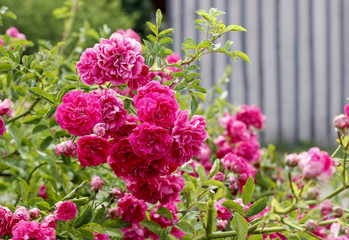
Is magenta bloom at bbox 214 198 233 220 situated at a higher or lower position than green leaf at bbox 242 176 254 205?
lower

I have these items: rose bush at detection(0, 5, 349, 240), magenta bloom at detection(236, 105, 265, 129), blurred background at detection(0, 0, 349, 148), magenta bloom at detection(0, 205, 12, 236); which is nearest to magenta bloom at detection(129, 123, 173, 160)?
rose bush at detection(0, 5, 349, 240)

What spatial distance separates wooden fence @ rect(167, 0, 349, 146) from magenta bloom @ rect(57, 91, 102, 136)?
16.8 feet

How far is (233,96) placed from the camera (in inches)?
233

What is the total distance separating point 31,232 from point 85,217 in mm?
109

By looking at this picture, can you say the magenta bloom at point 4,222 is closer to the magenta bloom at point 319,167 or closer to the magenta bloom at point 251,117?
the magenta bloom at point 319,167

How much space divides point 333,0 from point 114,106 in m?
5.59

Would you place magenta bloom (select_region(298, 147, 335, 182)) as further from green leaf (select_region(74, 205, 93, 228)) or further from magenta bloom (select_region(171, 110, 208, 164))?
green leaf (select_region(74, 205, 93, 228))

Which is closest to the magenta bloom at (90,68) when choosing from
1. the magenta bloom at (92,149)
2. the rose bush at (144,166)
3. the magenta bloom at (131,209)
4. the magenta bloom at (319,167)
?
the rose bush at (144,166)

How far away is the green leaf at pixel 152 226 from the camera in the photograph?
83cm

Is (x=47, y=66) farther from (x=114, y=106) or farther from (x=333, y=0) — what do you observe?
(x=333, y=0)

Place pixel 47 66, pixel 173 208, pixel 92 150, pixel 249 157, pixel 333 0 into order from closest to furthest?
1. pixel 92 150
2. pixel 173 208
3. pixel 47 66
4. pixel 249 157
5. pixel 333 0

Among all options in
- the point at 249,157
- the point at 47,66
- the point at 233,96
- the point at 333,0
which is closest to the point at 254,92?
the point at 233,96

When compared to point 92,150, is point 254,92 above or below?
below

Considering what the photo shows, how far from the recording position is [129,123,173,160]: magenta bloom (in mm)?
723
